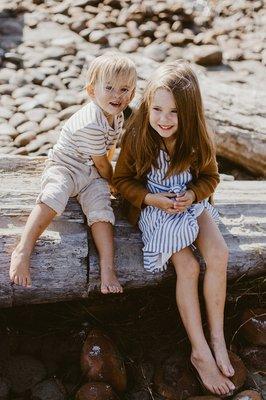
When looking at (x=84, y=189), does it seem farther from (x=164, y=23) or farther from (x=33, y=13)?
(x=33, y=13)

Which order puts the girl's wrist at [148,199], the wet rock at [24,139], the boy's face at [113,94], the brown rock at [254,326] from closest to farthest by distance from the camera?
the boy's face at [113,94] < the girl's wrist at [148,199] < the brown rock at [254,326] < the wet rock at [24,139]

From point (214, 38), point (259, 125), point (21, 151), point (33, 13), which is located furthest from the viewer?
point (33, 13)

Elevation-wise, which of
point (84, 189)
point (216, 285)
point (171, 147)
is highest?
point (171, 147)

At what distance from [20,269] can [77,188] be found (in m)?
0.63

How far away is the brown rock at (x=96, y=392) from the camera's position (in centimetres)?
288

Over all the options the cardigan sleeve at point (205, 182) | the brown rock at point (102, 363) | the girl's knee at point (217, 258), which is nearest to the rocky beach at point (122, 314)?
the brown rock at point (102, 363)

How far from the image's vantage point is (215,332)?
3.14m

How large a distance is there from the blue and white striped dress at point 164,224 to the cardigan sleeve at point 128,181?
0.09m

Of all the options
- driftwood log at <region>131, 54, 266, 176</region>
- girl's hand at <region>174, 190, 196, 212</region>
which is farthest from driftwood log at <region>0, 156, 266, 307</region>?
driftwood log at <region>131, 54, 266, 176</region>

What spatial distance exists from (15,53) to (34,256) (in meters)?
4.41

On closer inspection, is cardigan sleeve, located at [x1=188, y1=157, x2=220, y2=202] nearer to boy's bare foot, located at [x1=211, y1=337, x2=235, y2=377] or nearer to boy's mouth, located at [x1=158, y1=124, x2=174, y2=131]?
boy's mouth, located at [x1=158, y1=124, x2=174, y2=131]

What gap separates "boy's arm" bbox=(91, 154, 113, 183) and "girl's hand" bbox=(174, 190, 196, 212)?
461 millimetres

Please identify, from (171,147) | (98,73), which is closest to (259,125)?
(171,147)

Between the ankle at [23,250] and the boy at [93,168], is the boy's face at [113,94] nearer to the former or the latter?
the boy at [93,168]
